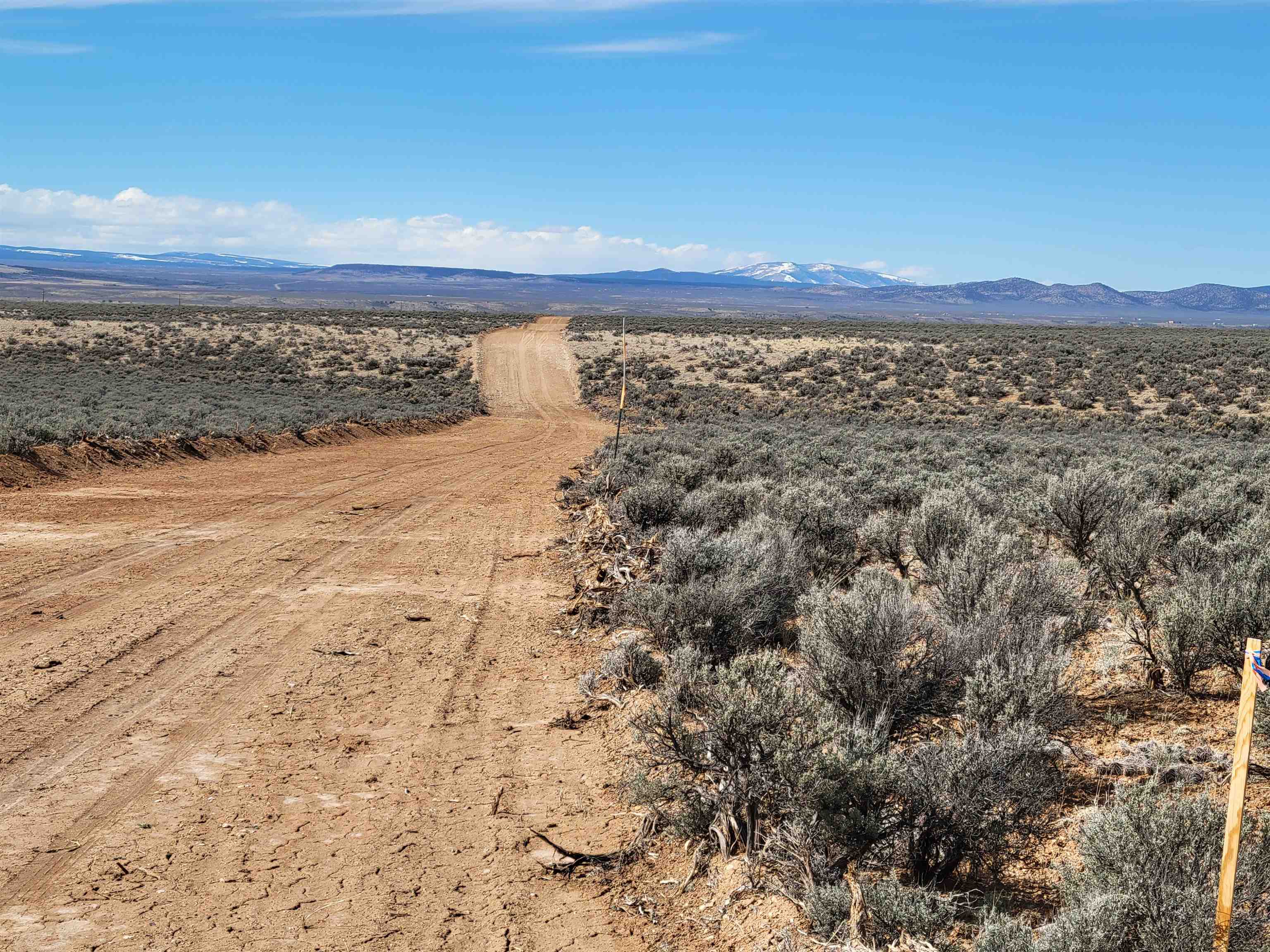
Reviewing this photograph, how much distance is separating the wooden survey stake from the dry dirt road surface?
2538 mm

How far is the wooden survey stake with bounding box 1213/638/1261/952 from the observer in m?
2.93

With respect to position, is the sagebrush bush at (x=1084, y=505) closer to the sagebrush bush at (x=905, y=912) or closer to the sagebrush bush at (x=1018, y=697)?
the sagebrush bush at (x=1018, y=697)

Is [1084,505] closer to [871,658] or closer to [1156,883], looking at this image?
[871,658]

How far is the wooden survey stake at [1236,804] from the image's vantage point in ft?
9.61

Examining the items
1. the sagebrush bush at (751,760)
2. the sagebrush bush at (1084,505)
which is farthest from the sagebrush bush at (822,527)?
the sagebrush bush at (751,760)

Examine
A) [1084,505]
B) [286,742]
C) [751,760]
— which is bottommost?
[286,742]

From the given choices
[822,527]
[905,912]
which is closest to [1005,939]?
[905,912]

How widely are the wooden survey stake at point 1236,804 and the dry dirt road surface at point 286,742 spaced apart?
2538mm

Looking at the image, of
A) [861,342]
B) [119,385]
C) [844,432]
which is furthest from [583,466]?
[861,342]

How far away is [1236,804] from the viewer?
2.99 meters

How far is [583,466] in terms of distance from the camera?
2123 centimetres

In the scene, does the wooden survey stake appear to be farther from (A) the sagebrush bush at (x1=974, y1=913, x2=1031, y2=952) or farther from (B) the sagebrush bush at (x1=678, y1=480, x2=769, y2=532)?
(B) the sagebrush bush at (x1=678, y1=480, x2=769, y2=532)

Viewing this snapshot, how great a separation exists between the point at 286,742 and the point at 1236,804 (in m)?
5.72

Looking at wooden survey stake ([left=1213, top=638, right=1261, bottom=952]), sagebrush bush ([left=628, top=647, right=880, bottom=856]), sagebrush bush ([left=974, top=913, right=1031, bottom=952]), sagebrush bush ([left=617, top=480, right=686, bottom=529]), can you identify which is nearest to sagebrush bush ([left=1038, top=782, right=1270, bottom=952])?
sagebrush bush ([left=974, top=913, right=1031, bottom=952])
